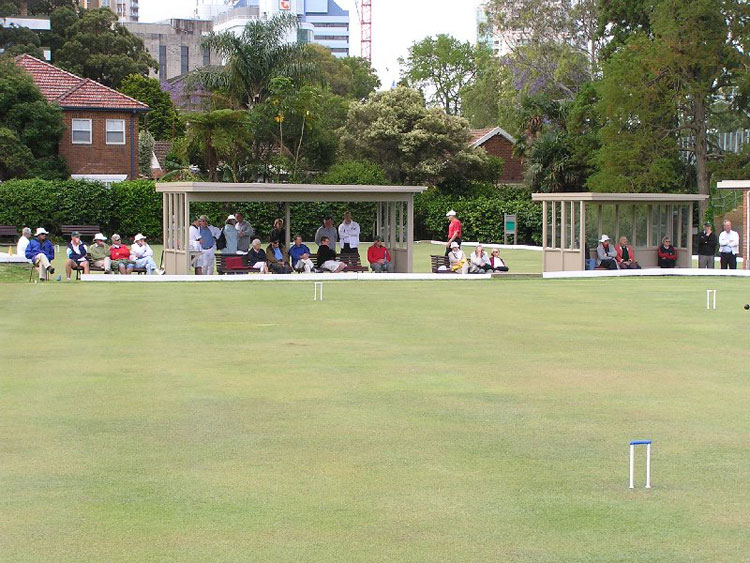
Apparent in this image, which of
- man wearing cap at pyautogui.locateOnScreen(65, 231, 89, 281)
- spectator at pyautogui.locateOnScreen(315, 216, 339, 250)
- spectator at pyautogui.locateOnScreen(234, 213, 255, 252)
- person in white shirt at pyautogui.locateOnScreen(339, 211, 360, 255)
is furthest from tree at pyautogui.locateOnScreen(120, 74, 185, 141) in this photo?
man wearing cap at pyautogui.locateOnScreen(65, 231, 89, 281)

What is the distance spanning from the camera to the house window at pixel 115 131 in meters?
55.2

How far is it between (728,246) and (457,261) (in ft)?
22.5

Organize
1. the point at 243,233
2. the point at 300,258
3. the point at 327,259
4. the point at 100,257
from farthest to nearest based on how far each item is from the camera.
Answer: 1. the point at 243,233
2. the point at 327,259
3. the point at 300,258
4. the point at 100,257

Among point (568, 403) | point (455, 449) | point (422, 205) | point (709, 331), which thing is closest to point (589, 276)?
point (709, 331)

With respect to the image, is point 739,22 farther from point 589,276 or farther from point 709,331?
point 709,331

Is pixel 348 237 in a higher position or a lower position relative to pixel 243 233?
lower

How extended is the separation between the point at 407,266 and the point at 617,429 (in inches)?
830

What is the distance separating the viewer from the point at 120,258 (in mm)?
27828

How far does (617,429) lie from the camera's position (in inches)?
394

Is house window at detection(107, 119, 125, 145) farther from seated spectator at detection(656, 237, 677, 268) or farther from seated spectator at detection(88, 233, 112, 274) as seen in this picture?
seated spectator at detection(656, 237, 677, 268)

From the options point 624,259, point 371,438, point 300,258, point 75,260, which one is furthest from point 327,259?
point 371,438

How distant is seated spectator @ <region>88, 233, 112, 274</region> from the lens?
1072 inches

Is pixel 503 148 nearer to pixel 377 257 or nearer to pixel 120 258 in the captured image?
pixel 377 257

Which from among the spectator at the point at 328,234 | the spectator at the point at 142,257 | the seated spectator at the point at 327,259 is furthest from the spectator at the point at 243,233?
the spectator at the point at 142,257
